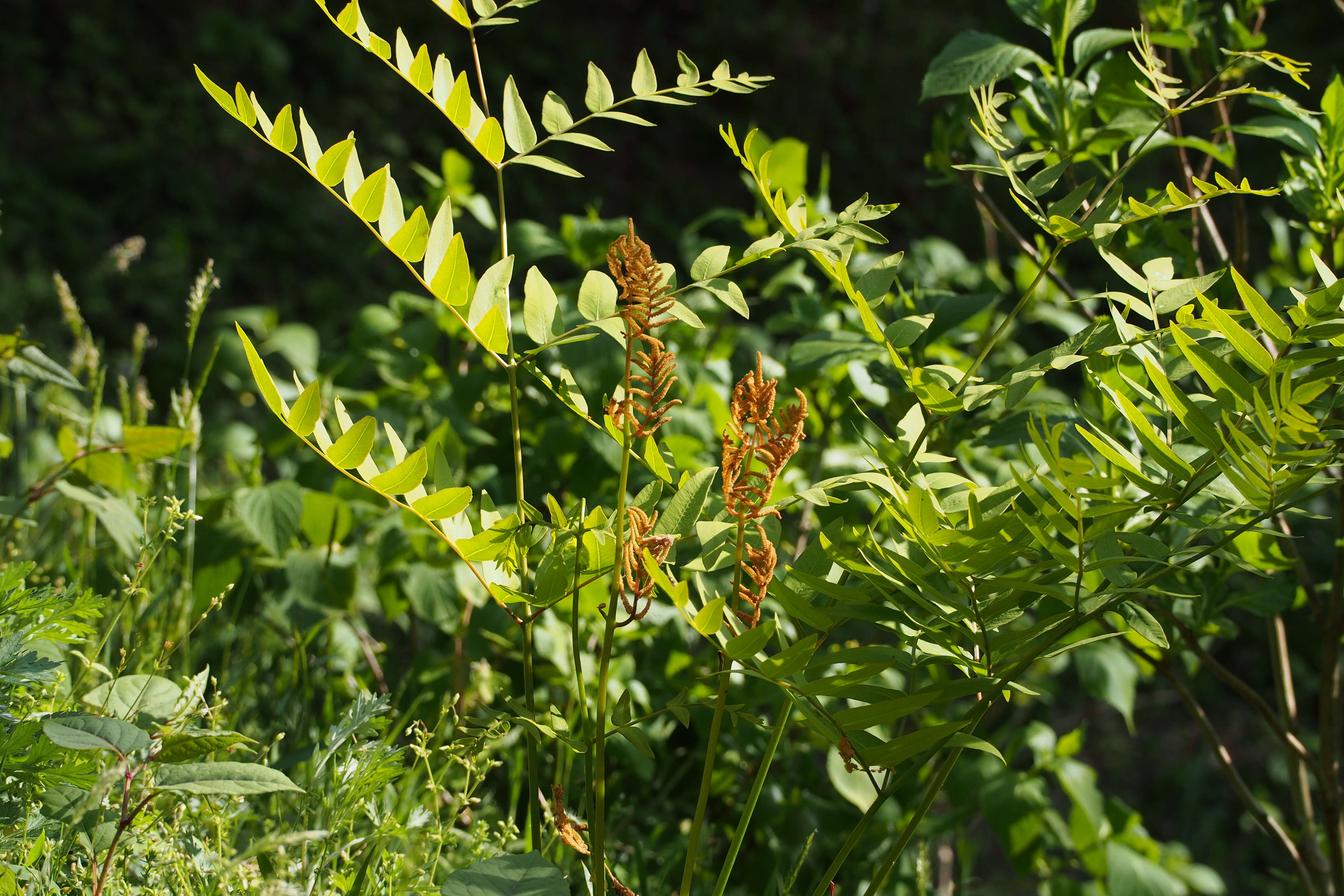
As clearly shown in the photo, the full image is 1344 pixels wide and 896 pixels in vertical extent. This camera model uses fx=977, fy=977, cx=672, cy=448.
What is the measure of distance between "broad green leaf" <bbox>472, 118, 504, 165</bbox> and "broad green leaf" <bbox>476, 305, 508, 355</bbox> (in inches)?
4.2

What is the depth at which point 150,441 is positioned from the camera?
3.76ft

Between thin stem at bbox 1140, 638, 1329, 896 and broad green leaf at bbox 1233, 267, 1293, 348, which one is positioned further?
thin stem at bbox 1140, 638, 1329, 896

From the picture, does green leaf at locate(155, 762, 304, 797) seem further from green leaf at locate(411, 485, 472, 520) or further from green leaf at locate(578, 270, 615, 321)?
green leaf at locate(578, 270, 615, 321)

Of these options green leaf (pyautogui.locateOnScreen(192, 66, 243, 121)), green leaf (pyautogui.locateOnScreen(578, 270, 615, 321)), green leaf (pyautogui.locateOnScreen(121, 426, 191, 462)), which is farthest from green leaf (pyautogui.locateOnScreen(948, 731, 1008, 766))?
green leaf (pyautogui.locateOnScreen(121, 426, 191, 462))

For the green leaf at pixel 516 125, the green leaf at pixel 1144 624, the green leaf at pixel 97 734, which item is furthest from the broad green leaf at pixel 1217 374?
→ the green leaf at pixel 97 734

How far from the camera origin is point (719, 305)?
1.37m

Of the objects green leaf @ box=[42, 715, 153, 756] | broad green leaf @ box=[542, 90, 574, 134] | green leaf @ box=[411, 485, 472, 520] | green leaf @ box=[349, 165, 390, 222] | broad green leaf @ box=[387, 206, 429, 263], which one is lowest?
green leaf @ box=[42, 715, 153, 756]

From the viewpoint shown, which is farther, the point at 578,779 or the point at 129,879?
the point at 578,779

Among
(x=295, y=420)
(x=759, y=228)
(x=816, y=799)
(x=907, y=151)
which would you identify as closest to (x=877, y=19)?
(x=907, y=151)

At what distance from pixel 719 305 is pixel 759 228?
121 millimetres

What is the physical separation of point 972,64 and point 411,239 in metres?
0.61

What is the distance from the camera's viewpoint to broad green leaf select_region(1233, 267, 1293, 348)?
0.57m

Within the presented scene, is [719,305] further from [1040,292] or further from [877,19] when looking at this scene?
[877,19]

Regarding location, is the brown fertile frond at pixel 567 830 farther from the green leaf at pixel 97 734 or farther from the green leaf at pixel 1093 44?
the green leaf at pixel 1093 44
